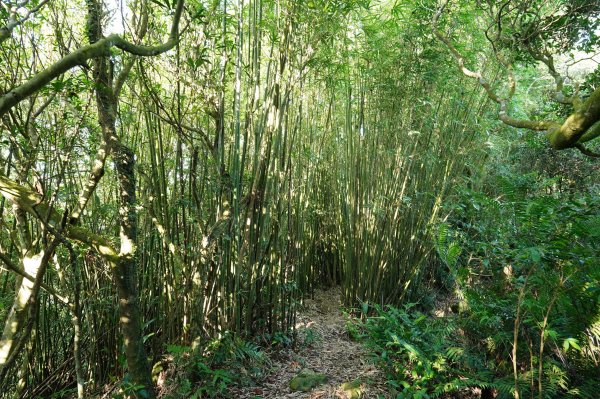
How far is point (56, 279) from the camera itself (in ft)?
9.60

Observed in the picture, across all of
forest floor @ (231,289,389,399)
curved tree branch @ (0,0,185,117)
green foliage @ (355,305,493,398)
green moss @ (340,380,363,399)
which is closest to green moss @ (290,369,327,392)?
forest floor @ (231,289,389,399)

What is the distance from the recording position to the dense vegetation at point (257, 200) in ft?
6.07

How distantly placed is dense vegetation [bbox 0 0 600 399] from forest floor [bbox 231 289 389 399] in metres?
0.13

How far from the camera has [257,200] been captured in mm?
2617

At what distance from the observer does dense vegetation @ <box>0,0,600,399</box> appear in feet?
6.07

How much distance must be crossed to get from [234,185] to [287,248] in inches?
48.9

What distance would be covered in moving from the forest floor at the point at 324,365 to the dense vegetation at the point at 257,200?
0.13m

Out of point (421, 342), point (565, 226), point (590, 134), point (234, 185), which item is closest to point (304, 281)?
point (421, 342)

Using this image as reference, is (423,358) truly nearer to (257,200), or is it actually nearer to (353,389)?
(353,389)

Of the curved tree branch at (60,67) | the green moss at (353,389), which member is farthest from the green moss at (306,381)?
the curved tree branch at (60,67)

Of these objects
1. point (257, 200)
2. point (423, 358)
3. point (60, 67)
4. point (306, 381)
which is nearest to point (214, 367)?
point (306, 381)

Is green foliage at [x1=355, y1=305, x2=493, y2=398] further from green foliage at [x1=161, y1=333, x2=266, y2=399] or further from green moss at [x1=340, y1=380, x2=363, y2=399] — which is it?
green foliage at [x1=161, y1=333, x2=266, y2=399]

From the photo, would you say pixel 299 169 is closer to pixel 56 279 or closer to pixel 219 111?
pixel 219 111

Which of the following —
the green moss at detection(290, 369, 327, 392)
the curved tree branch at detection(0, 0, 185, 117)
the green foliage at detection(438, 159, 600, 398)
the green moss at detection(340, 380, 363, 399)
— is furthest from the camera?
the green moss at detection(290, 369, 327, 392)
